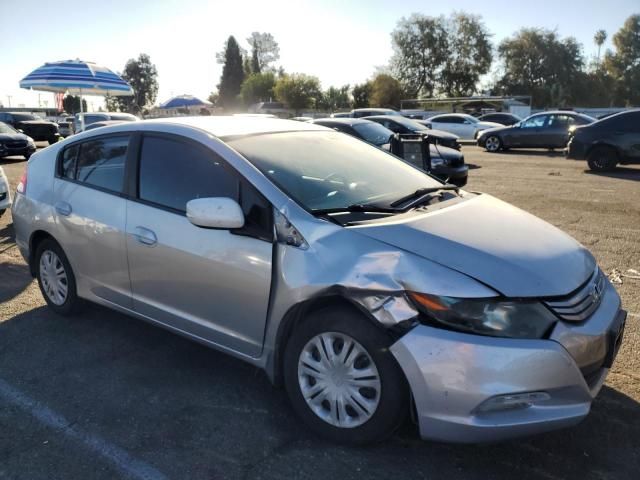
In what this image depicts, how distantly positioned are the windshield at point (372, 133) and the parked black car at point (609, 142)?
5.10 metres

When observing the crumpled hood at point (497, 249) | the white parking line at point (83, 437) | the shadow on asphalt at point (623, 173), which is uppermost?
the crumpled hood at point (497, 249)

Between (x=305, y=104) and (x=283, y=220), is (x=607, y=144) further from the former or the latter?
(x=305, y=104)

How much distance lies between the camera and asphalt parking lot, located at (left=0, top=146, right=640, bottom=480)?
2.58 metres

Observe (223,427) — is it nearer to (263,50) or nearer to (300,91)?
(300,91)

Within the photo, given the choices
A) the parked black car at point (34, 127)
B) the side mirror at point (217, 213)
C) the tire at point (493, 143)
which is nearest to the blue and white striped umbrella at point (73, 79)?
the side mirror at point (217, 213)

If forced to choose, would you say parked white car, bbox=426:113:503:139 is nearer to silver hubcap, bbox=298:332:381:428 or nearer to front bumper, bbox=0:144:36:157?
front bumper, bbox=0:144:36:157

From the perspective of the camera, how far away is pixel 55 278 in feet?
14.3

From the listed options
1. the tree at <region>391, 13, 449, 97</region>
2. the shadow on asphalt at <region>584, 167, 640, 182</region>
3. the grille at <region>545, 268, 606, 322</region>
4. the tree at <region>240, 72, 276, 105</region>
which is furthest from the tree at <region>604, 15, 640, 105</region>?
the grille at <region>545, 268, 606, 322</region>

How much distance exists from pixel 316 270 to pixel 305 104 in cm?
6427

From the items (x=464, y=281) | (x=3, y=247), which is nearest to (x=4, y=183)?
(x=3, y=247)

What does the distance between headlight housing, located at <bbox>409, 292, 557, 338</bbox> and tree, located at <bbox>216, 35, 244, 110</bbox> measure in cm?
9742

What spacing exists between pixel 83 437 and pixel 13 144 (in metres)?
17.3

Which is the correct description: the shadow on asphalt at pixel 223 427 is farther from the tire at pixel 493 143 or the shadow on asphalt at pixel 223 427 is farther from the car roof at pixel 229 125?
the tire at pixel 493 143

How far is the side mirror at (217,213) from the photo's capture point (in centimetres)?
288
